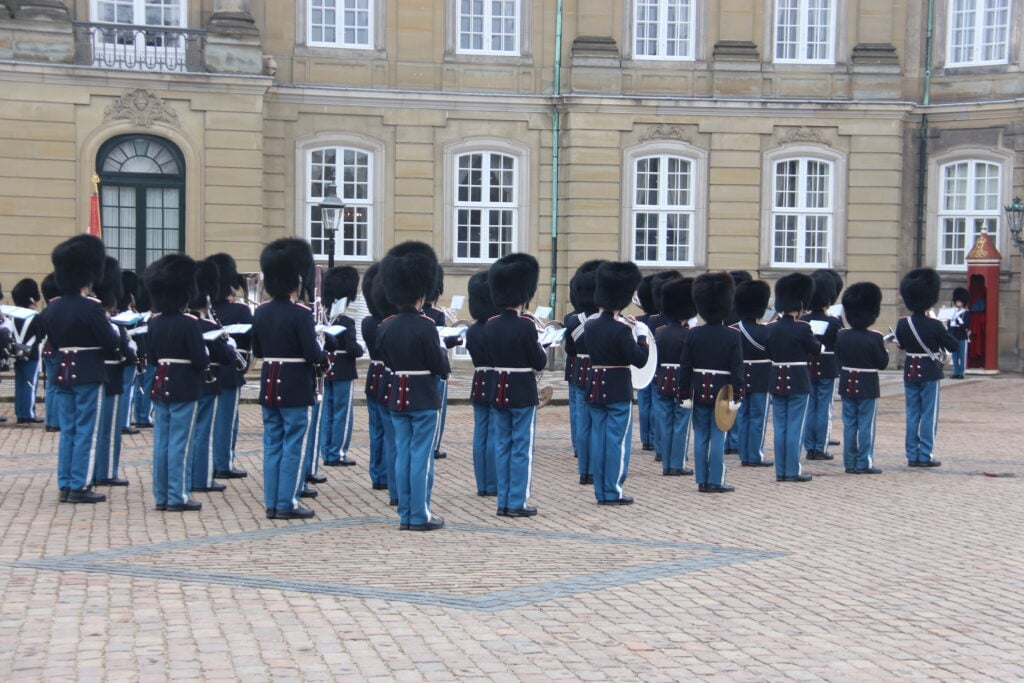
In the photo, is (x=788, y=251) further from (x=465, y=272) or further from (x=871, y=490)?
(x=871, y=490)

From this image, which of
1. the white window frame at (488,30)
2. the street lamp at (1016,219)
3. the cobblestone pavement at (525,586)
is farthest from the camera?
the white window frame at (488,30)

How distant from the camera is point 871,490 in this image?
12.5 meters

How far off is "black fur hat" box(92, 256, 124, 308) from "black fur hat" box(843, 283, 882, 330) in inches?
250

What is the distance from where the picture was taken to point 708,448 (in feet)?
40.2

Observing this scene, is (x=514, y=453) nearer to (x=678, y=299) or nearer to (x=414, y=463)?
(x=414, y=463)

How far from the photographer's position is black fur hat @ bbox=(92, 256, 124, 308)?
1258 cm

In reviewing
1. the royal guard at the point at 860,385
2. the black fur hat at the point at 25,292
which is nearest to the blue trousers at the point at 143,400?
the black fur hat at the point at 25,292

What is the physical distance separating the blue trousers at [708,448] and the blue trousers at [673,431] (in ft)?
3.11

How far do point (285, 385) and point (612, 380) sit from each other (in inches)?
95.9

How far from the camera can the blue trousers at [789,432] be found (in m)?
13.1

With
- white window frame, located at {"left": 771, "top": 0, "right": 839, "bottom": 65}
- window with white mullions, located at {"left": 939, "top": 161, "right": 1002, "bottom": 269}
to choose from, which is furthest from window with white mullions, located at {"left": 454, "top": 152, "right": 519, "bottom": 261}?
window with white mullions, located at {"left": 939, "top": 161, "right": 1002, "bottom": 269}

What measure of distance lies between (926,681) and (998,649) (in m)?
0.78

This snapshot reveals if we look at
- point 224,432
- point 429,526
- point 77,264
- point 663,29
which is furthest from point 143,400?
point 663,29

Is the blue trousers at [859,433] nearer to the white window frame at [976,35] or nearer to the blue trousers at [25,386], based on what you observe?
the blue trousers at [25,386]
